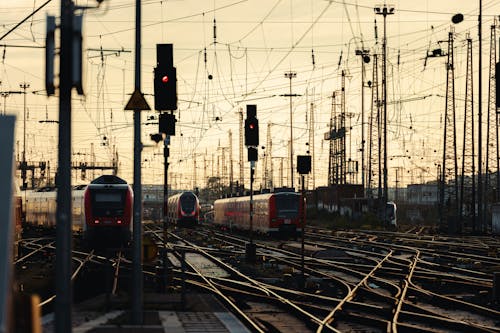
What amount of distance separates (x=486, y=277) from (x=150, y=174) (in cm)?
11434

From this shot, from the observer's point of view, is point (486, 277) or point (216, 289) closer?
point (216, 289)

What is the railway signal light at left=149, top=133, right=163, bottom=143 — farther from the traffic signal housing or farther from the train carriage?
the train carriage

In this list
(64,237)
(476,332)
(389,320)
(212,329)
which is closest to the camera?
(64,237)

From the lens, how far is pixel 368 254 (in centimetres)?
4056

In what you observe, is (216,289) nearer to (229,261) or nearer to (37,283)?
(37,283)

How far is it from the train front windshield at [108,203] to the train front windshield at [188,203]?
133 ft

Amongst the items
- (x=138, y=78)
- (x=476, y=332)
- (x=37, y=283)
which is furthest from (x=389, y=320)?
(x=37, y=283)

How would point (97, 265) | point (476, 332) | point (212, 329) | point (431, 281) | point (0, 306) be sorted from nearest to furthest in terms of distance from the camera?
1. point (0, 306)
2. point (212, 329)
3. point (476, 332)
4. point (431, 281)
5. point (97, 265)

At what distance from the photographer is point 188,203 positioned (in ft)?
267

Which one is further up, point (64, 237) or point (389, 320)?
point (64, 237)

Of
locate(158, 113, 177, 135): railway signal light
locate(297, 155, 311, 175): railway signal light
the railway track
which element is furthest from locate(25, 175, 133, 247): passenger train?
locate(297, 155, 311, 175): railway signal light

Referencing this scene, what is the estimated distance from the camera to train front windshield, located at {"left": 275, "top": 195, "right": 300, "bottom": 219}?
57875 millimetres

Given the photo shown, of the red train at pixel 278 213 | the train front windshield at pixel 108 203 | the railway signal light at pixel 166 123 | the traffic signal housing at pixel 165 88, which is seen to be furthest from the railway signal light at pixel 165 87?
the red train at pixel 278 213

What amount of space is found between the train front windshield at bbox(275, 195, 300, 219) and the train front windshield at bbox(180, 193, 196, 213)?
24.0m
